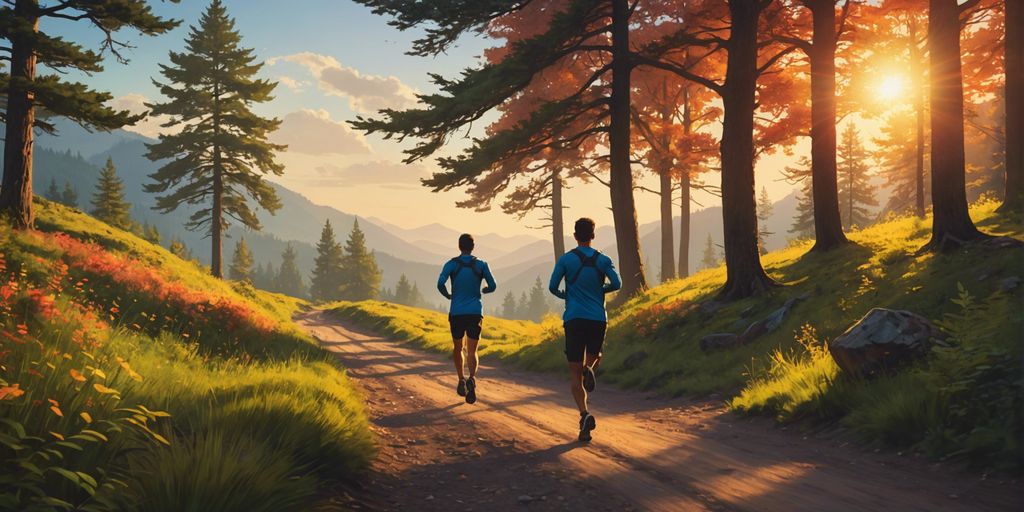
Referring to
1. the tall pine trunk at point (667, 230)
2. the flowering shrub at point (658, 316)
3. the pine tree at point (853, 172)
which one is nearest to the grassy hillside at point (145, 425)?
the flowering shrub at point (658, 316)

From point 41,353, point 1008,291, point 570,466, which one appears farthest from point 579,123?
point 41,353

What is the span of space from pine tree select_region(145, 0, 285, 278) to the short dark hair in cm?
3346

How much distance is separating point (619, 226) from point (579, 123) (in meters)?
5.24

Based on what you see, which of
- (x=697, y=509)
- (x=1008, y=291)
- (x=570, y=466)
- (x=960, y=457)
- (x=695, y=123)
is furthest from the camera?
(x=695, y=123)

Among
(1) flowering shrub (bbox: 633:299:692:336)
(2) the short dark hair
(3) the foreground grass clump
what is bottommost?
(3) the foreground grass clump

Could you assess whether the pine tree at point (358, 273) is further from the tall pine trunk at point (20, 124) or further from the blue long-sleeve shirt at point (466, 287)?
the blue long-sleeve shirt at point (466, 287)

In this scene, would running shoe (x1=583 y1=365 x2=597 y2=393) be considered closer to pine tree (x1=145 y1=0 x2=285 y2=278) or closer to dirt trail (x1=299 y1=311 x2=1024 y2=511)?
dirt trail (x1=299 y1=311 x2=1024 y2=511)

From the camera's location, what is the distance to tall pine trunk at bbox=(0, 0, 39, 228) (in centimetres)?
1538

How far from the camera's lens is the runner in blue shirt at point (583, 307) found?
22.7 feet

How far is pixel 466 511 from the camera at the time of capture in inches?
178

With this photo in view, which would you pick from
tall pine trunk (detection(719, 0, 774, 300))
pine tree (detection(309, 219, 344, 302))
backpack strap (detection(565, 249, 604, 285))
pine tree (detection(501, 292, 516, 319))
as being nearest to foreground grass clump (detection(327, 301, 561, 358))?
tall pine trunk (detection(719, 0, 774, 300))

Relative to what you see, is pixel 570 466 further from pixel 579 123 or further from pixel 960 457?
pixel 579 123

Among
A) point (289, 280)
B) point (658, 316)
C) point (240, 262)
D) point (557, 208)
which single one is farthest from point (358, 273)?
point (658, 316)

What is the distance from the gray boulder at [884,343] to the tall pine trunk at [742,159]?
6.51 meters
